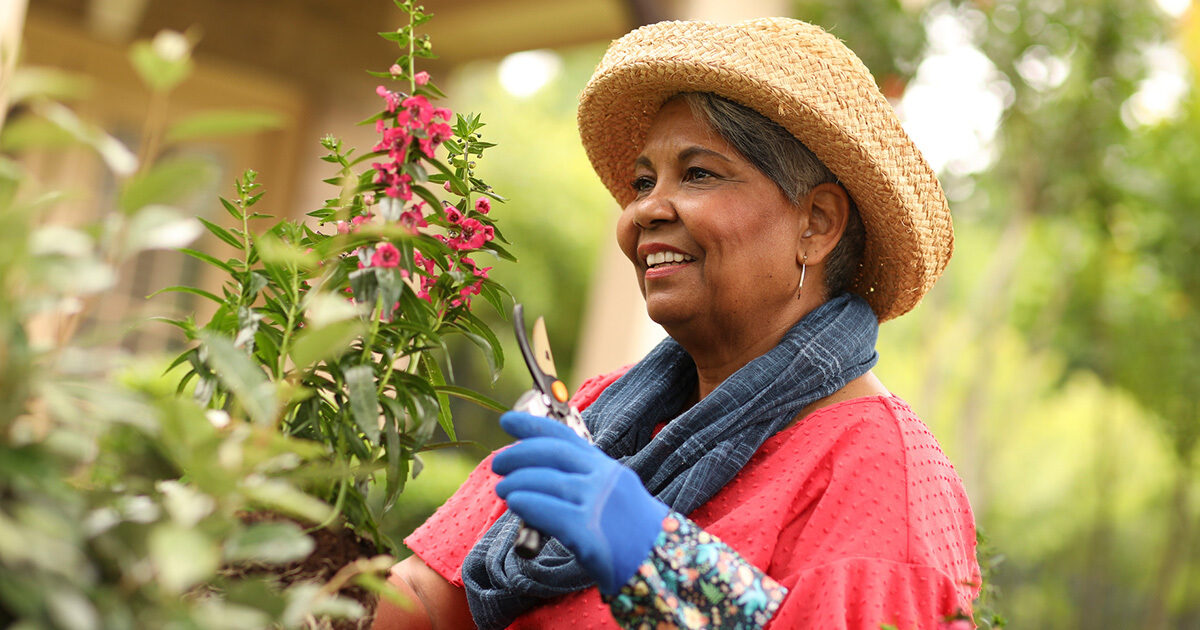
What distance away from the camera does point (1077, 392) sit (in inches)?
608

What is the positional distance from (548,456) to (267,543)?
48cm

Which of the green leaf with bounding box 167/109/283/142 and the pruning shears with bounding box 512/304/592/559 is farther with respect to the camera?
the pruning shears with bounding box 512/304/592/559

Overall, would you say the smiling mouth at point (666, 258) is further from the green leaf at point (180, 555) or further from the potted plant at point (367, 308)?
the green leaf at point (180, 555)

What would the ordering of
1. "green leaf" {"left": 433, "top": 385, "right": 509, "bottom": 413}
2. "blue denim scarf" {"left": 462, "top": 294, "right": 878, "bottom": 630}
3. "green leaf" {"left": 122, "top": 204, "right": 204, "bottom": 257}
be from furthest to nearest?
"blue denim scarf" {"left": 462, "top": 294, "right": 878, "bottom": 630}
"green leaf" {"left": 433, "top": 385, "right": 509, "bottom": 413}
"green leaf" {"left": 122, "top": 204, "right": 204, "bottom": 257}

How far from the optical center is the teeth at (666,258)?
1805mm

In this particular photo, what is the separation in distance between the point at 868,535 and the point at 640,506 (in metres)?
0.38

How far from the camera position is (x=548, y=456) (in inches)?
49.7

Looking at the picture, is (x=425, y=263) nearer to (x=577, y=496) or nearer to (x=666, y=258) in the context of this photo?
(x=577, y=496)

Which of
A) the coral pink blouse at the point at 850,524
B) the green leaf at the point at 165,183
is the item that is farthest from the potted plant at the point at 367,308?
the coral pink blouse at the point at 850,524

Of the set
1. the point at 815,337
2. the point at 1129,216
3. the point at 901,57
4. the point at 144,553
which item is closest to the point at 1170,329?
the point at 1129,216

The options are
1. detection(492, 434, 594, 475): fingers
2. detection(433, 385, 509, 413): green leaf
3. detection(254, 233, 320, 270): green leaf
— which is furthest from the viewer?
detection(433, 385, 509, 413): green leaf

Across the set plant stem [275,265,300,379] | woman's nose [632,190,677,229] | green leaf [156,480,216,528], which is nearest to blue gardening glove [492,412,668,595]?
plant stem [275,265,300,379]

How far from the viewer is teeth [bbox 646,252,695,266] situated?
1.80 metres

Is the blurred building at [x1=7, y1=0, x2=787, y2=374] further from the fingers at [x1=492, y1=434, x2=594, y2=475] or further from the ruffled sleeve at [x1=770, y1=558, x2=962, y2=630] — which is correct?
the fingers at [x1=492, y1=434, x2=594, y2=475]
